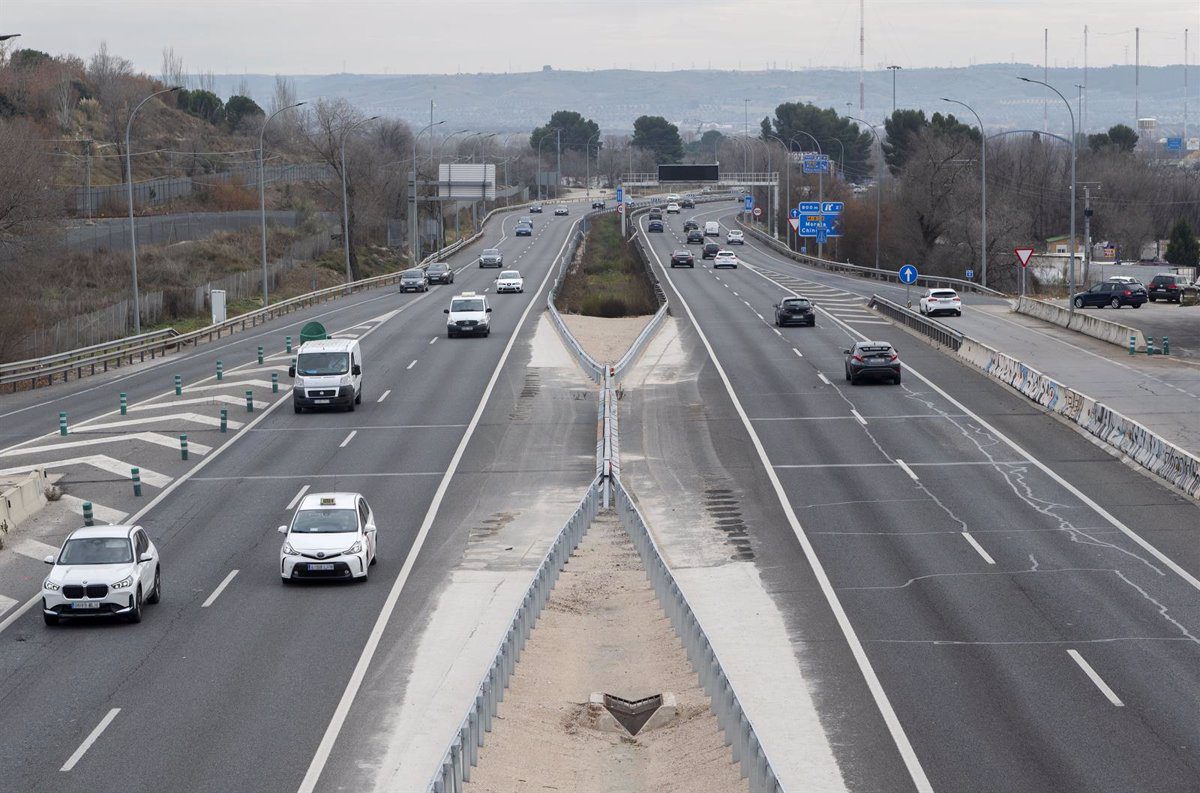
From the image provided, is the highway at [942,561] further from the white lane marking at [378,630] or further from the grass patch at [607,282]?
the grass patch at [607,282]

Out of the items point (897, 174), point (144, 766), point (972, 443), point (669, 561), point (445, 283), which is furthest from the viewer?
point (897, 174)

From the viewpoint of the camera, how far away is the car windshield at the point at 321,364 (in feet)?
138

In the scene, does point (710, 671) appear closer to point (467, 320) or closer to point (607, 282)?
point (467, 320)

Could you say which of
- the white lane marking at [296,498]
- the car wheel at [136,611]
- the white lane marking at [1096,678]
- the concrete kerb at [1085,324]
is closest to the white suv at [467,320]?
the concrete kerb at [1085,324]

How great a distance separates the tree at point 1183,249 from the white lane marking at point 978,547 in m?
98.1

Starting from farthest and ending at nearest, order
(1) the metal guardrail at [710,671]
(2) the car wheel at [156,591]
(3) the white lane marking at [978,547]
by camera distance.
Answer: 1. (3) the white lane marking at [978,547]
2. (2) the car wheel at [156,591]
3. (1) the metal guardrail at [710,671]

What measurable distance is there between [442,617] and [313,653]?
2687mm

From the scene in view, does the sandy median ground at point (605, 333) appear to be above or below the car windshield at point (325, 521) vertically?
above

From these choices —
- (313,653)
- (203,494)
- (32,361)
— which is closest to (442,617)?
(313,653)

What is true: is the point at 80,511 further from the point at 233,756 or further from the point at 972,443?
the point at 972,443

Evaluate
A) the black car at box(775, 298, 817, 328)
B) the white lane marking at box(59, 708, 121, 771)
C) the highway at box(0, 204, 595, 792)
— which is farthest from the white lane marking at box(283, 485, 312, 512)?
the black car at box(775, 298, 817, 328)

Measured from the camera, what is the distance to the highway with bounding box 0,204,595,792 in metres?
17.0

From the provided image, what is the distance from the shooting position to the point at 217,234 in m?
101

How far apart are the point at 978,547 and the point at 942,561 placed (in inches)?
51.2
